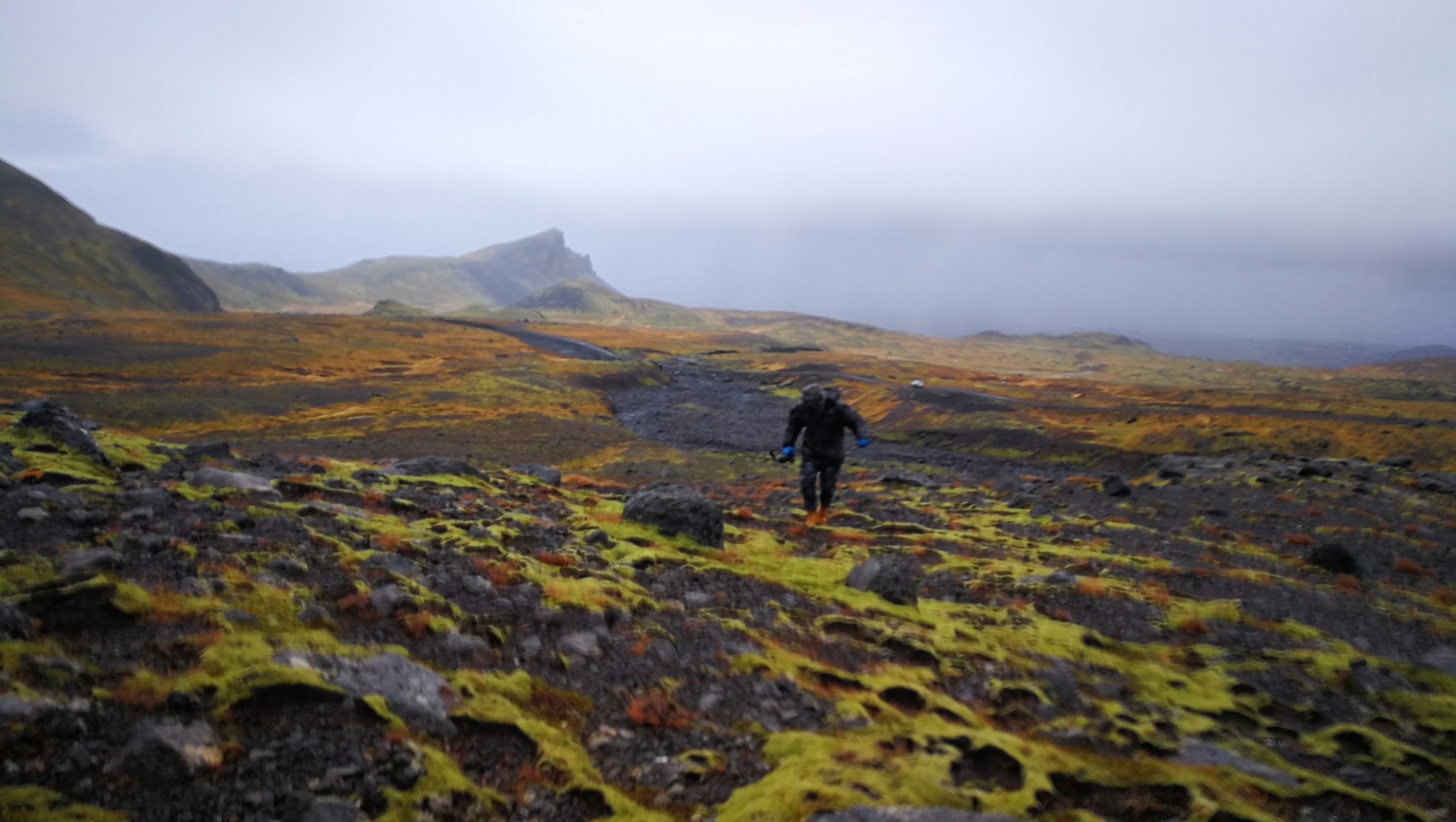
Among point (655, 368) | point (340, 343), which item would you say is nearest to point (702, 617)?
point (655, 368)

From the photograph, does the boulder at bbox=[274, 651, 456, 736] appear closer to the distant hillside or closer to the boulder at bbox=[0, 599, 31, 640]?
the boulder at bbox=[0, 599, 31, 640]

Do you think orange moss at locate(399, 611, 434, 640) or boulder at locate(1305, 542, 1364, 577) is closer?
orange moss at locate(399, 611, 434, 640)

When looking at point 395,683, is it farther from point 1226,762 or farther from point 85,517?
point 1226,762

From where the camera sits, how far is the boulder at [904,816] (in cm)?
625

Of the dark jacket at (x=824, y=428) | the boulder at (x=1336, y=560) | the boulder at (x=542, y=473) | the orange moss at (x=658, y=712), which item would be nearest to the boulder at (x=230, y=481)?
the orange moss at (x=658, y=712)

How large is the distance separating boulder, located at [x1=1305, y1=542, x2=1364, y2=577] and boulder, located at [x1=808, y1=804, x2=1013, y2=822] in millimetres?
15831

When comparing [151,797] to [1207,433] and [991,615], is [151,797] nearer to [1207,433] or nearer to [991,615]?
[991,615]

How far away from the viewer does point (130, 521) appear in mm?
9570

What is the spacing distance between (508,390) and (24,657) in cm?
6531

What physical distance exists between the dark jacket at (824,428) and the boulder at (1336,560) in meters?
11.7

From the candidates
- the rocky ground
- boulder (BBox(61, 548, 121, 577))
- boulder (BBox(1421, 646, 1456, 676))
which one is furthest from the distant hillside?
boulder (BBox(1421, 646, 1456, 676))

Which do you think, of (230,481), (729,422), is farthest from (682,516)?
(729,422)

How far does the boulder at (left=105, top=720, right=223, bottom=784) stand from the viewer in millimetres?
5191

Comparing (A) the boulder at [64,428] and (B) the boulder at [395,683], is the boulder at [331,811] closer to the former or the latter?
(B) the boulder at [395,683]
